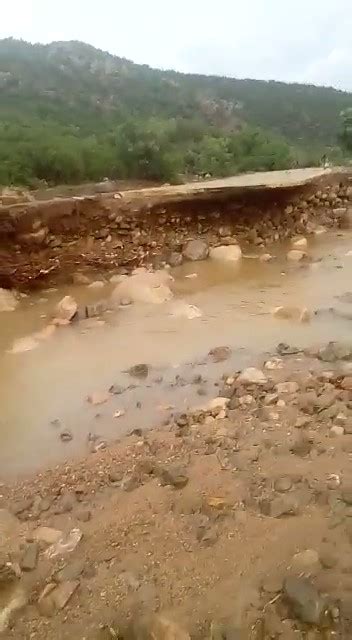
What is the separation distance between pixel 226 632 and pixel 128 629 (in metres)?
0.32

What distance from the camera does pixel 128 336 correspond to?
5.14 m

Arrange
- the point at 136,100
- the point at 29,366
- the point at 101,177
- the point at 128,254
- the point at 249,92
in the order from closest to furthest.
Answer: the point at 29,366 → the point at 128,254 → the point at 101,177 → the point at 136,100 → the point at 249,92

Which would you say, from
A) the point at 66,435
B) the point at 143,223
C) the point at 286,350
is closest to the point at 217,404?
the point at 66,435

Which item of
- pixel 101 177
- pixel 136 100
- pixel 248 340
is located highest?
pixel 136 100

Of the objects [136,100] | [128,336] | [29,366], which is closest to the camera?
[29,366]

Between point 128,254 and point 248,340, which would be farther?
point 128,254

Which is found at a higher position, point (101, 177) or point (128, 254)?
point (101, 177)

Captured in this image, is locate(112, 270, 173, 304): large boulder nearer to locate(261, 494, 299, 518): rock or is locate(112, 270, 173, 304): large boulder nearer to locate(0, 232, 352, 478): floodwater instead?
locate(0, 232, 352, 478): floodwater

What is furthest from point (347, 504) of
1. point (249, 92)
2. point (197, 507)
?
point (249, 92)

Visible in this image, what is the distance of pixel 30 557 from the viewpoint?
2383 mm

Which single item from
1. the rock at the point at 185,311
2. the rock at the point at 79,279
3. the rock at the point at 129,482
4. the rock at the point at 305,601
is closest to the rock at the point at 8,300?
the rock at the point at 79,279

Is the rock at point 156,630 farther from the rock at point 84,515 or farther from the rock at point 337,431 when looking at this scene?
the rock at point 337,431

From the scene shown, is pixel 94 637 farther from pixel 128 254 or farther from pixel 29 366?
pixel 128 254

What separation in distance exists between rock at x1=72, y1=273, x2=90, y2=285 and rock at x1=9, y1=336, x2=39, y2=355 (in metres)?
1.47
